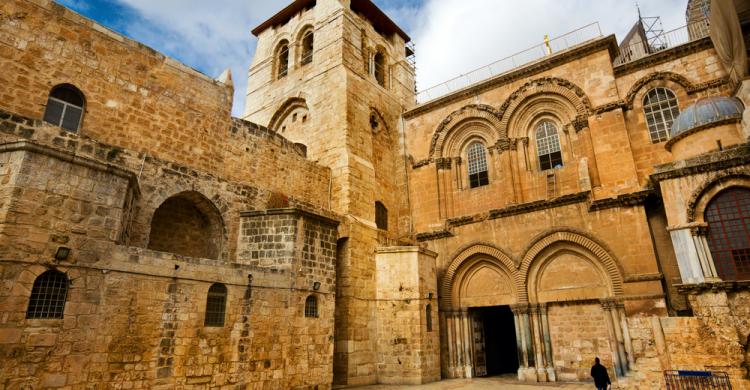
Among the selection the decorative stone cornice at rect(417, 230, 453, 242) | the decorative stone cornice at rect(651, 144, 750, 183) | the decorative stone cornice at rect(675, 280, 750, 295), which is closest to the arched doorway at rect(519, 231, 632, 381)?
the decorative stone cornice at rect(675, 280, 750, 295)

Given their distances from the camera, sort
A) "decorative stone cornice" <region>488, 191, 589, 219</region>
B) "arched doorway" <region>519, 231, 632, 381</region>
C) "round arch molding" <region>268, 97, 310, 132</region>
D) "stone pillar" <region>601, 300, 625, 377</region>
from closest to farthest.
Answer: "stone pillar" <region>601, 300, 625, 377</region> < "arched doorway" <region>519, 231, 632, 381</region> < "decorative stone cornice" <region>488, 191, 589, 219</region> < "round arch molding" <region>268, 97, 310, 132</region>

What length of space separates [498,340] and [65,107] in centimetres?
1549

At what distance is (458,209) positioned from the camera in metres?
15.8

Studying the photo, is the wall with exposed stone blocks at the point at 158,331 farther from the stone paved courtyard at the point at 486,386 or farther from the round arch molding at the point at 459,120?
the round arch molding at the point at 459,120

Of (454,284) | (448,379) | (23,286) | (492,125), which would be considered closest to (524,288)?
(454,284)

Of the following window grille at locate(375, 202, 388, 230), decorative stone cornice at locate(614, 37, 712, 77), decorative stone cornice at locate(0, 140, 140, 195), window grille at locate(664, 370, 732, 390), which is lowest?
window grille at locate(664, 370, 732, 390)

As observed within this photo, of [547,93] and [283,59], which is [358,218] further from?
[283,59]

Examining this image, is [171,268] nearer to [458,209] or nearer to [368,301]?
[368,301]

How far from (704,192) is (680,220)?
33.1 inches

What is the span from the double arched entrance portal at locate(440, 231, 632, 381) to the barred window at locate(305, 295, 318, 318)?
5599 millimetres

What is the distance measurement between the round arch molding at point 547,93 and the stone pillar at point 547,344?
6035mm

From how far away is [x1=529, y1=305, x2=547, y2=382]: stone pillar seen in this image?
12.6 metres

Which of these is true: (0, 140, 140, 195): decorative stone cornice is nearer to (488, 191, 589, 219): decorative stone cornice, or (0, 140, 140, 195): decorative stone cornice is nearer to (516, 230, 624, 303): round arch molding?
(488, 191, 589, 219): decorative stone cornice

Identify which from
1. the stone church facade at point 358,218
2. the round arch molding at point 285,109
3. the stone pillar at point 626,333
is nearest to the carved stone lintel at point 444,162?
the stone church facade at point 358,218
